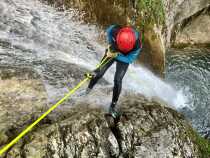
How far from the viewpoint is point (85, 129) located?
14.0ft

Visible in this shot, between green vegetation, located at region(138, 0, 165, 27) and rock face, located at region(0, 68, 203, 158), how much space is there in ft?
11.8

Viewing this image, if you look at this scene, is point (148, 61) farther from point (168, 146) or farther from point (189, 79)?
point (168, 146)

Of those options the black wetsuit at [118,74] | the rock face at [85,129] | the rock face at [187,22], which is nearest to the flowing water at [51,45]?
the rock face at [85,129]

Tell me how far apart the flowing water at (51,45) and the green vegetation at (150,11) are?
1502 millimetres

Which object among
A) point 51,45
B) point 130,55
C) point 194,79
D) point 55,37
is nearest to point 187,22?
point 194,79

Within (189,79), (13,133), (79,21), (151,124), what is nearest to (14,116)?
(13,133)

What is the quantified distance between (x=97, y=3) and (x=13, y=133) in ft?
16.6

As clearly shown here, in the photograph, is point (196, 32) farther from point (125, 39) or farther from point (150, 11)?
point (125, 39)

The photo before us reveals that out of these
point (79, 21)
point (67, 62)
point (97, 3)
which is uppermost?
point (97, 3)

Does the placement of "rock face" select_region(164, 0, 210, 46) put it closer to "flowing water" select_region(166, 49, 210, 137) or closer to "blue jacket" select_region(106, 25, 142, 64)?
"flowing water" select_region(166, 49, 210, 137)

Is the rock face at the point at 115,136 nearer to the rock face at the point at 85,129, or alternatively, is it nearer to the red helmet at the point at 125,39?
the rock face at the point at 85,129

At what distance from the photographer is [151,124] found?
493 cm

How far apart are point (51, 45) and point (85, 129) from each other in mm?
3461

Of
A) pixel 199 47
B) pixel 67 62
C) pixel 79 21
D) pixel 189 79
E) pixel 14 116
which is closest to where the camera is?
pixel 14 116
